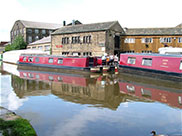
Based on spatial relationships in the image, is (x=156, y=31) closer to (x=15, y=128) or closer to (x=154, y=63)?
(x=154, y=63)

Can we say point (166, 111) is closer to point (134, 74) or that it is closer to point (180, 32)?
point (134, 74)

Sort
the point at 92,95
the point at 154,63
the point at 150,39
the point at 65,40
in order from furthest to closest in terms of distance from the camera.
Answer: the point at 65,40
the point at 150,39
the point at 154,63
the point at 92,95

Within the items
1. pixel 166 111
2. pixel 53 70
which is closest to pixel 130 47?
pixel 53 70

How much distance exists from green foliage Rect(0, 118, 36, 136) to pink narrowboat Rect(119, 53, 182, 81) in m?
10.2

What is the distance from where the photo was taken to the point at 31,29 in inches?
1817

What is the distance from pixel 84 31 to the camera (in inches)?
997

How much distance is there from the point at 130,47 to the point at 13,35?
3787cm

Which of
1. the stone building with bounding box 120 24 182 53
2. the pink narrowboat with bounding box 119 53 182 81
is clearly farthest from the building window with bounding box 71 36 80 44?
the pink narrowboat with bounding box 119 53 182 81

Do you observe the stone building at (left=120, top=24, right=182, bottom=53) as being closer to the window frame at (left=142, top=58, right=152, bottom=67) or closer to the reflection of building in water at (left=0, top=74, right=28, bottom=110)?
the window frame at (left=142, top=58, right=152, bottom=67)

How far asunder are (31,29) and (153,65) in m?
38.4

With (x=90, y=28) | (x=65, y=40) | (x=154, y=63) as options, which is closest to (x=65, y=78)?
(x=154, y=63)

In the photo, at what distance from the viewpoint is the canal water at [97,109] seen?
5.01m

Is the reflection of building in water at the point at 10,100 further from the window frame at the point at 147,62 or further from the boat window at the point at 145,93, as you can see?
the window frame at the point at 147,62

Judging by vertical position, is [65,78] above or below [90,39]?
below
